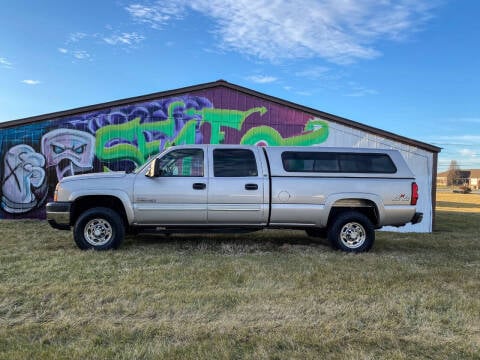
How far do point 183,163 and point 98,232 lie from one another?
74.9 inches

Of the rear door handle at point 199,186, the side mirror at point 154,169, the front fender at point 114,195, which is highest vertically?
the side mirror at point 154,169

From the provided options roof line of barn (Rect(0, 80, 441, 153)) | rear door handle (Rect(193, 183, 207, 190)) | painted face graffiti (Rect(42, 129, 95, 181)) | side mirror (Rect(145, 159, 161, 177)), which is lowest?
rear door handle (Rect(193, 183, 207, 190))

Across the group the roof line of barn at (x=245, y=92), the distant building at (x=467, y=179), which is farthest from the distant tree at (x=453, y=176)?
the roof line of barn at (x=245, y=92)

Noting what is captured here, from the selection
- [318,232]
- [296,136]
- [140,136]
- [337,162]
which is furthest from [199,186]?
[296,136]

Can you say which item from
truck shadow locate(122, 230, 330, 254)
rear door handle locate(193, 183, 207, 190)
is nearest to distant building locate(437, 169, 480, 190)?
truck shadow locate(122, 230, 330, 254)

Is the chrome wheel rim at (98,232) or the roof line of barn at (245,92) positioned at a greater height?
the roof line of barn at (245,92)

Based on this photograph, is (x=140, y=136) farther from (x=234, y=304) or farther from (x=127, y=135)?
(x=234, y=304)

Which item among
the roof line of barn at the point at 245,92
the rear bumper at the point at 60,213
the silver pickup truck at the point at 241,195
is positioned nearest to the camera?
the rear bumper at the point at 60,213

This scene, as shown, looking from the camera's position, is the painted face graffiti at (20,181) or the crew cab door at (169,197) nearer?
the crew cab door at (169,197)

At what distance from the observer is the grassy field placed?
128 inches

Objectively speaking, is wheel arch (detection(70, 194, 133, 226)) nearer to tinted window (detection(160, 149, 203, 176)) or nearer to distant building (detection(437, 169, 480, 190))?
tinted window (detection(160, 149, 203, 176))

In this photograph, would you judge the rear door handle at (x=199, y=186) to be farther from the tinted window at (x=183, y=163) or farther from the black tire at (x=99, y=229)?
the black tire at (x=99, y=229)

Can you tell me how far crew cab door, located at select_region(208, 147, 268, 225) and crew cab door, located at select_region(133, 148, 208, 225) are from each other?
178mm

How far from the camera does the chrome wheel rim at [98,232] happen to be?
6867 millimetres
